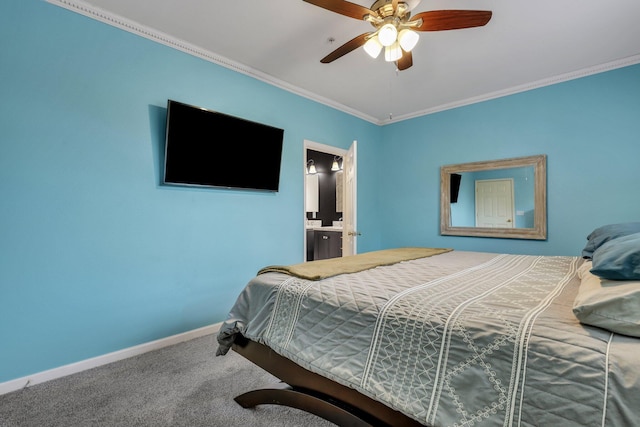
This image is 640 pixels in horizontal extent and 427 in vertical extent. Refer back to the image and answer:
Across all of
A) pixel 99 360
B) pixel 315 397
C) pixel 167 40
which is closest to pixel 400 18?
pixel 167 40

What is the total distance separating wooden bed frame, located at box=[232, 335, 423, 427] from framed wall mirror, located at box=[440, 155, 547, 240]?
3.11 meters

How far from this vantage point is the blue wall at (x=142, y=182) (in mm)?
1920

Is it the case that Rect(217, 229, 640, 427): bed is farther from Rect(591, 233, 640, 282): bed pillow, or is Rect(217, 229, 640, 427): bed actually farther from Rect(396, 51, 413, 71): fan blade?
Rect(396, 51, 413, 71): fan blade

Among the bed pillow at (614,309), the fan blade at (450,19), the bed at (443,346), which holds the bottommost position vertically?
the bed at (443,346)

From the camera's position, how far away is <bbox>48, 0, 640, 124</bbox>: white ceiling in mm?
2117

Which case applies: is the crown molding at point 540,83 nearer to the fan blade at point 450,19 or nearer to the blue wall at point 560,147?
the blue wall at point 560,147

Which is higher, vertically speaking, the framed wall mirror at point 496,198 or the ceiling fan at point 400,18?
the ceiling fan at point 400,18

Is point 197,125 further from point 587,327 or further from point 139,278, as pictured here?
point 587,327

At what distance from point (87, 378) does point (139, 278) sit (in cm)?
72

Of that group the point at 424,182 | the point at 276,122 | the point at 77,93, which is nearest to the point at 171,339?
the point at 77,93

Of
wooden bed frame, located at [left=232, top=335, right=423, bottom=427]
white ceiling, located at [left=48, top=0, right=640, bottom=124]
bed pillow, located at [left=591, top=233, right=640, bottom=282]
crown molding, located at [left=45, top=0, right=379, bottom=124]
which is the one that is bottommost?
wooden bed frame, located at [left=232, top=335, right=423, bottom=427]

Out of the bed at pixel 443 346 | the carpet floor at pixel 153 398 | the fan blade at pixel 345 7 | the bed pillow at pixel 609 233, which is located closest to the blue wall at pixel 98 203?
the carpet floor at pixel 153 398

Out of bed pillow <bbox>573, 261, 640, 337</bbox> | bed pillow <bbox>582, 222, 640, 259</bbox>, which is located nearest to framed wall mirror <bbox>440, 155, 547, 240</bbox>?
bed pillow <bbox>582, 222, 640, 259</bbox>

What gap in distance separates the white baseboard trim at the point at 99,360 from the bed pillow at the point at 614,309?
8.95ft
